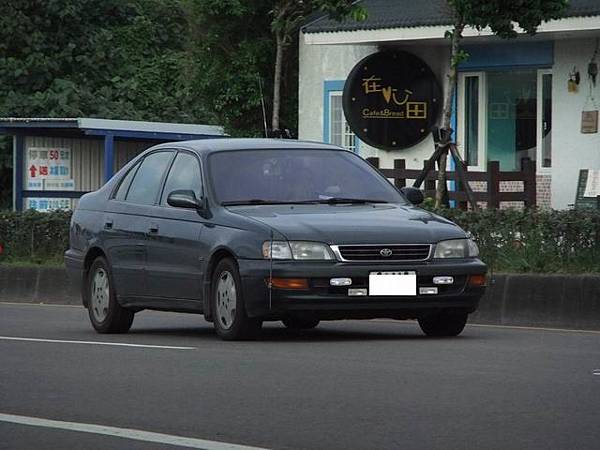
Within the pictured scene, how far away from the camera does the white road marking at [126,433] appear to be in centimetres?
770

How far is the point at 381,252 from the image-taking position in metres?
13.0

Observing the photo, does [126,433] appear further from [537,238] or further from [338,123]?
[338,123]

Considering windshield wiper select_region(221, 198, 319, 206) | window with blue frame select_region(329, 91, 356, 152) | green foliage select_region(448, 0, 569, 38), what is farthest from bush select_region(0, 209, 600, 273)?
window with blue frame select_region(329, 91, 356, 152)

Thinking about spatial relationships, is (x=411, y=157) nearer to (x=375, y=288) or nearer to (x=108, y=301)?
(x=108, y=301)

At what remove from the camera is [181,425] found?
27.5 ft

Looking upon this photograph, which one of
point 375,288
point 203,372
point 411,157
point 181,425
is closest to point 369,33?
point 411,157

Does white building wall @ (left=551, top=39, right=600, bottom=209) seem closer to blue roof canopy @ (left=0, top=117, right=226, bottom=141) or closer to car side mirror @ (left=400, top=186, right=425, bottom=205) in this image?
blue roof canopy @ (left=0, top=117, right=226, bottom=141)

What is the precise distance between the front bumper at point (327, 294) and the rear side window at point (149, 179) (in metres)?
2.06

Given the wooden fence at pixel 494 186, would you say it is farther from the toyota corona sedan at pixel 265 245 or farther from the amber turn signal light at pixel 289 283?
the amber turn signal light at pixel 289 283

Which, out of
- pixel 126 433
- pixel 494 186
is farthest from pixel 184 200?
pixel 494 186

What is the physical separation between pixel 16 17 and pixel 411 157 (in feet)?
36.9

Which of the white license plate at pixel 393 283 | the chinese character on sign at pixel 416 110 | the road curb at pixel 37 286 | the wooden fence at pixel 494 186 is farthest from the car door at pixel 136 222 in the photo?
the chinese character on sign at pixel 416 110

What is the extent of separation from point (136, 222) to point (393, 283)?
2.76 metres

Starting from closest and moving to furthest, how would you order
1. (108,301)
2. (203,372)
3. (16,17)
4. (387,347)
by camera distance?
1. (203,372)
2. (387,347)
3. (108,301)
4. (16,17)
